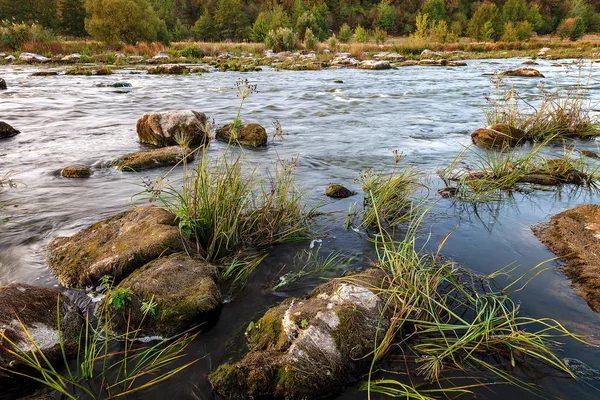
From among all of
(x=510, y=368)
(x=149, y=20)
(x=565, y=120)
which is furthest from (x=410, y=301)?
(x=149, y=20)

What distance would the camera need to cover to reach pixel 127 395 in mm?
1878

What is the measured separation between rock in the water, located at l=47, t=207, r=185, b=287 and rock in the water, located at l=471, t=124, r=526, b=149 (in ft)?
18.0

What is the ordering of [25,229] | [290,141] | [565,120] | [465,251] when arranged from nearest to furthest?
[465,251]
[25,229]
[565,120]
[290,141]

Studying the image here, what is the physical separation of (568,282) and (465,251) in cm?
75

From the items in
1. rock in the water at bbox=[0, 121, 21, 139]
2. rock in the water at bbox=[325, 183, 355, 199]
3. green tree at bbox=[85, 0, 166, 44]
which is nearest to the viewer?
rock in the water at bbox=[325, 183, 355, 199]

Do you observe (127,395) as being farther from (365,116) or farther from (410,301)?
(365,116)

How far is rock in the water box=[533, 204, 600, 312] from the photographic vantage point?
2.58 m

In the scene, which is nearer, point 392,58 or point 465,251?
point 465,251

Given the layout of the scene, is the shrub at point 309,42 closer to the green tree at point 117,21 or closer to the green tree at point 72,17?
the green tree at point 117,21

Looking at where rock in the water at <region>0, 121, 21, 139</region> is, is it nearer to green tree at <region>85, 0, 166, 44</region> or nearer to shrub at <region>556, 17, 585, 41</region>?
green tree at <region>85, 0, 166, 44</region>

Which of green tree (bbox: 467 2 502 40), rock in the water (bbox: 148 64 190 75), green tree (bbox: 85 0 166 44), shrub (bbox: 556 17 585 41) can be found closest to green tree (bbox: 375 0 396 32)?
green tree (bbox: 467 2 502 40)

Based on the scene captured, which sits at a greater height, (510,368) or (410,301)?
(410,301)

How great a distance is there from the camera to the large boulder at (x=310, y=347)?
6.04ft

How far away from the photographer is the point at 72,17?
47781 millimetres
